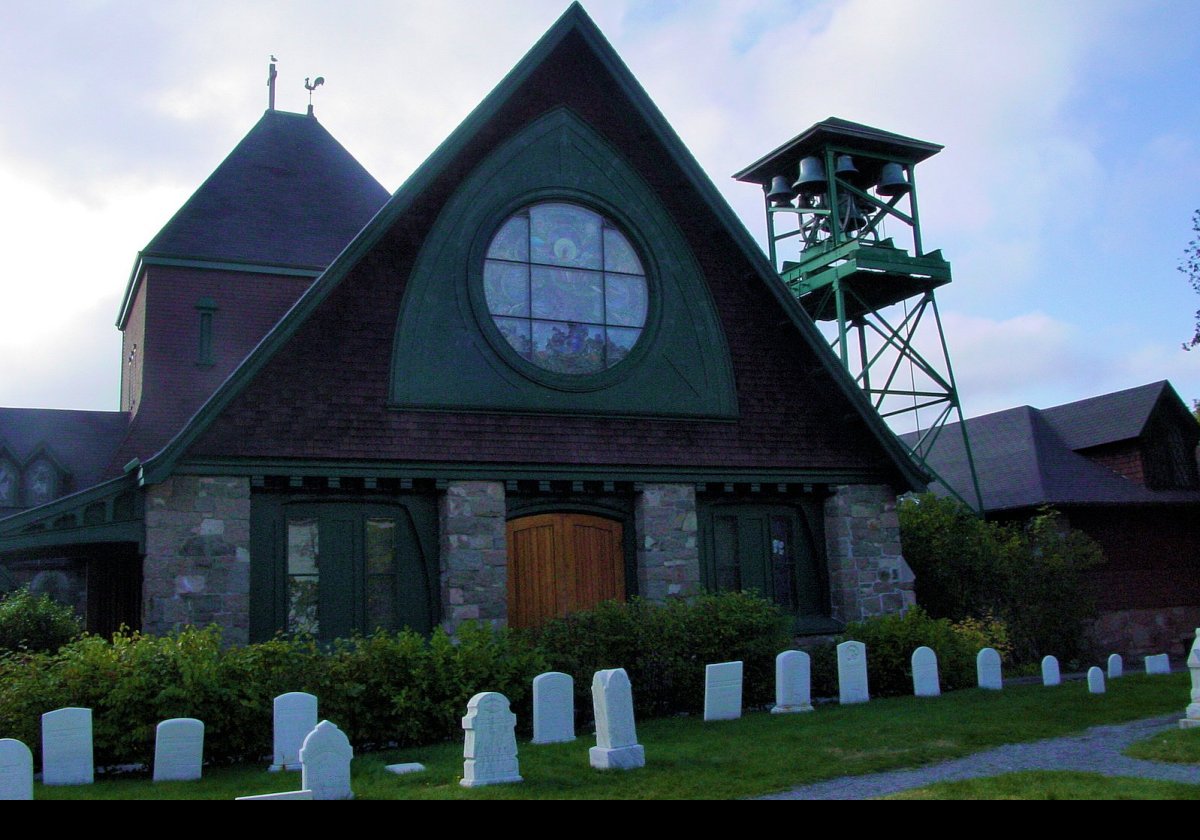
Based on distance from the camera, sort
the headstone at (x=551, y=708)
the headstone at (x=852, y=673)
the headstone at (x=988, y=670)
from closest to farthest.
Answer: the headstone at (x=551, y=708)
the headstone at (x=852, y=673)
the headstone at (x=988, y=670)

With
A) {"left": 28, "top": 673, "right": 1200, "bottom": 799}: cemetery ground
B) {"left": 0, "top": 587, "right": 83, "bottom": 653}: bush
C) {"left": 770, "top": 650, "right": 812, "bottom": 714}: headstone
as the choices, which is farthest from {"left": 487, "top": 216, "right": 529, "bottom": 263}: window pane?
{"left": 0, "top": 587, "right": 83, "bottom": 653}: bush

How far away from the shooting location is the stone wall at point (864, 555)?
16.6 metres

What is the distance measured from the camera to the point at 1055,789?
7289 mm

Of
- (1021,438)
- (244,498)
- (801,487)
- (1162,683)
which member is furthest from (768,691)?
(1021,438)

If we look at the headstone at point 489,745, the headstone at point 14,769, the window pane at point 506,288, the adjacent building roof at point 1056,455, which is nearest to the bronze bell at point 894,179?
the adjacent building roof at point 1056,455

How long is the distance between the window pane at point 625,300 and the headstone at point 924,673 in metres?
6.29

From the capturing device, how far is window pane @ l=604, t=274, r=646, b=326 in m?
16.3

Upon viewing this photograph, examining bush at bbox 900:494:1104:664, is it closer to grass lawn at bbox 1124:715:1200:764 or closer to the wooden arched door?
the wooden arched door

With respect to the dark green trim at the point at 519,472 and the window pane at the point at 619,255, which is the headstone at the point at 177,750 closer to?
the dark green trim at the point at 519,472

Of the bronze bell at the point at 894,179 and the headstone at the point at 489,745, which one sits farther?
the bronze bell at the point at 894,179

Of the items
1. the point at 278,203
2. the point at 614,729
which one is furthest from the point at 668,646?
the point at 278,203

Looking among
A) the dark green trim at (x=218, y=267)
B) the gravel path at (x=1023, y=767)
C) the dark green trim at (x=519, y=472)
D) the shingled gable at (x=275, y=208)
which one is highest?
the shingled gable at (x=275, y=208)

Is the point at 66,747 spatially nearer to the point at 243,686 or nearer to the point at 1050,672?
the point at 243,686
